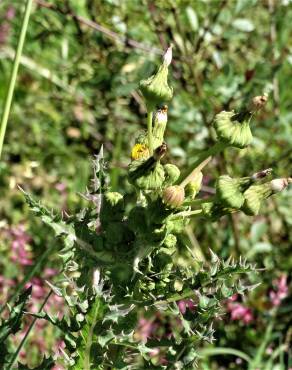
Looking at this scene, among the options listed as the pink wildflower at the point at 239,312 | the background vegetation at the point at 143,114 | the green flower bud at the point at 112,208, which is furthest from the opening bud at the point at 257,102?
the pink wildflower at the point at 239,312

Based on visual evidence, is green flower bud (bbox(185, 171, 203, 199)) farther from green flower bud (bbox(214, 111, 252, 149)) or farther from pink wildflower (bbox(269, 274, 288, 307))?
pink wildflower (bbox(269, 274, 288, 307))

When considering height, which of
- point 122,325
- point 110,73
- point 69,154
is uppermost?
point 69,154

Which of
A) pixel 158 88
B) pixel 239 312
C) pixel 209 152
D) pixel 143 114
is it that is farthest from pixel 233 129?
pixel 143 114

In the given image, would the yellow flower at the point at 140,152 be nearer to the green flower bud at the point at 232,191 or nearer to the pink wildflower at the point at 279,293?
the green flower bud at the point at 232,191

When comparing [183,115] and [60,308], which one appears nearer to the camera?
[60,308]

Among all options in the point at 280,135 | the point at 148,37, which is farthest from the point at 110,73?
the point at 280,135

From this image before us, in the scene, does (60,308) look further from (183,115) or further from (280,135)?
(280,135)

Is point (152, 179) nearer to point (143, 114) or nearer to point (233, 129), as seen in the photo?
point (233, 129)
